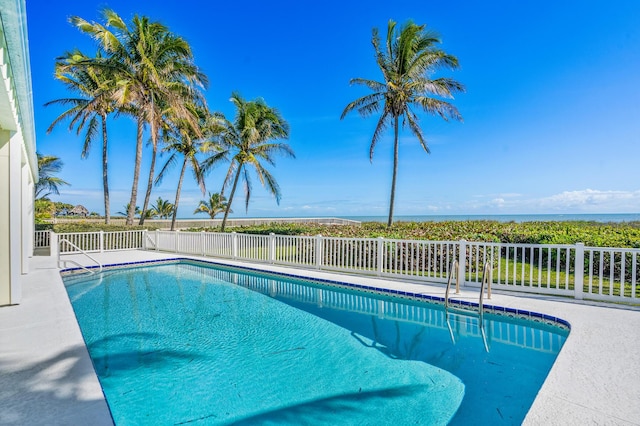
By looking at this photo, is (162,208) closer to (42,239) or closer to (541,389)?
(42,239)

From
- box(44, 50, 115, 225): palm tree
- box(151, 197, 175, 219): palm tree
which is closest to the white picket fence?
box(44, 50, 115, 225): palm tree

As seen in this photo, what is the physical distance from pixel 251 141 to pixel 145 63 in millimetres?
5207

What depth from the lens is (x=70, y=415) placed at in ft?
7.72

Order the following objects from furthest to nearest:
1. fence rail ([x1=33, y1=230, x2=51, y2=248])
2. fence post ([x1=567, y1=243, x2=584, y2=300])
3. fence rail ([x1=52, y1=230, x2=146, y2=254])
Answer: fence rail ([x1=33, y1=230, x2=51, y2=248]), fence rail ([x1=52, y1=230, x2=146, y2=254]), fence post ([x1=567, y1=243, x2=584, y2=300])

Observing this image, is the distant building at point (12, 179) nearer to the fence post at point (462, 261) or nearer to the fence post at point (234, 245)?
the fence post at point (234, 245)

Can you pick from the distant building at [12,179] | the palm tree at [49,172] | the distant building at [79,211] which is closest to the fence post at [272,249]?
the distant building at [12,179]

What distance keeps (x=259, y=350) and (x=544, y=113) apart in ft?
52.0

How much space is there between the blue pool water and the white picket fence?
1407mm

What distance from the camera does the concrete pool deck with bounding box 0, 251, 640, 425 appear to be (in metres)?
2.36

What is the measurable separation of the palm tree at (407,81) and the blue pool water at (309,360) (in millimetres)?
8262

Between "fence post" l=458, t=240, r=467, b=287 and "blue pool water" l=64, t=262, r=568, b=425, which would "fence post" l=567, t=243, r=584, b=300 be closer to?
"blue pool water" l=64, t=262, r=568, b=425

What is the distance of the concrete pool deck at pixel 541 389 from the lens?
2.36 metres

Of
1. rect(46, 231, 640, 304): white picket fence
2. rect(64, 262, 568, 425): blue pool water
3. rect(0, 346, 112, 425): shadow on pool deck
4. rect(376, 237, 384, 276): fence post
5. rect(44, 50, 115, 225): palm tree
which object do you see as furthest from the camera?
rect(44, 50, 115, 225): palm tree

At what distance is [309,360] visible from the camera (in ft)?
12.6
